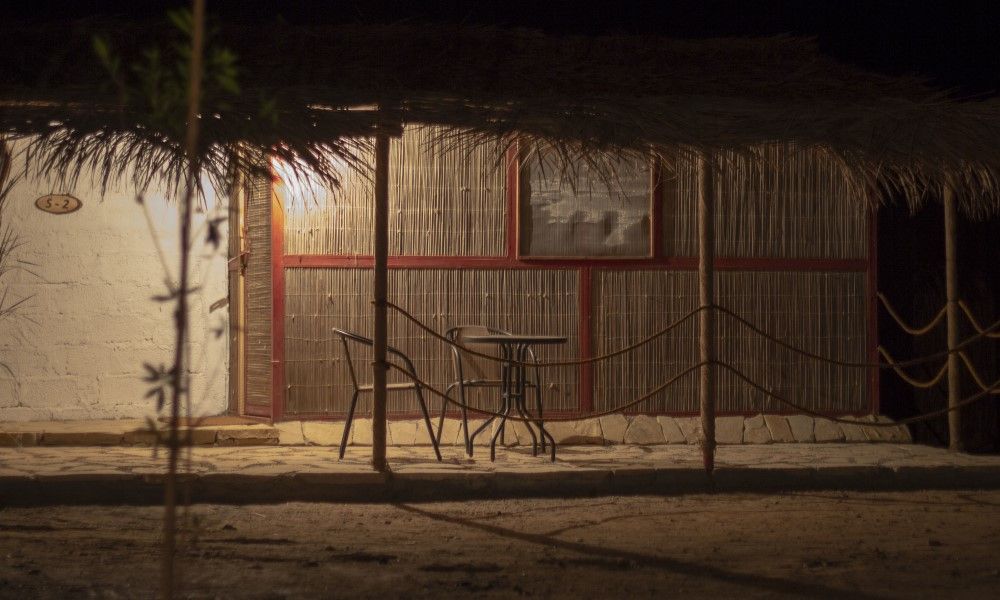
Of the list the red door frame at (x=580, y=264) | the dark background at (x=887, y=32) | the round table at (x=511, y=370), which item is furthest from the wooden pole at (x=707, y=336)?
the dark background at (x=887, y=32)

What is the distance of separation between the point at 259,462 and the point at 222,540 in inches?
72.6

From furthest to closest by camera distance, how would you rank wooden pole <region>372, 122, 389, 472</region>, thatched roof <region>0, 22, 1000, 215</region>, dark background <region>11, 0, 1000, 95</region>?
dark background <region>11, 0, 1000, 95</region> → wooden pole <region>372, 122, 389, 472</region> → thatched roof <region>0, 22, 1000, 215</region>

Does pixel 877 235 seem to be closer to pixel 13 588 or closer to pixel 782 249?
pixel 782 249

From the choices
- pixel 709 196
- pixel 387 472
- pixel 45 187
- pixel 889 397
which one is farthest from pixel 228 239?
pixel 889 397

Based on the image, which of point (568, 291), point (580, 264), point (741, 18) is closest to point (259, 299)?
point (568, 291)

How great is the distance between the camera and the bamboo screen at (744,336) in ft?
28.4

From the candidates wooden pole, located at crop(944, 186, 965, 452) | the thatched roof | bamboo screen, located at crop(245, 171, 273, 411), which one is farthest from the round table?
wooden pole, located at crop(944, 186, 965, 452)

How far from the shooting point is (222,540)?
17.0 feet

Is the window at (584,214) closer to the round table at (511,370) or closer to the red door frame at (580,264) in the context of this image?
the red door frame at (580,264)

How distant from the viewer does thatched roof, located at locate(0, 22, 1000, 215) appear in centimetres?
579

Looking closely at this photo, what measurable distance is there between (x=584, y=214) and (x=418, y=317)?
4.97ft

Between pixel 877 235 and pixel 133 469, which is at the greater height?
pixel 877 235

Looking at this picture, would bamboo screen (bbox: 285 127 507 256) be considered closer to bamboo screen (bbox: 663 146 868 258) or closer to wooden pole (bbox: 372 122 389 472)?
bamboo screen (bbox: 663 146 868 258)

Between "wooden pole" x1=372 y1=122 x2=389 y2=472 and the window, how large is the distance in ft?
6.81
